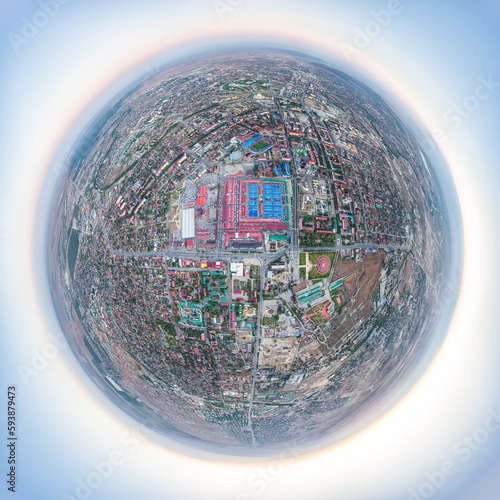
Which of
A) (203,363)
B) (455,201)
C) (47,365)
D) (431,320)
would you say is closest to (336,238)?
(203,363)

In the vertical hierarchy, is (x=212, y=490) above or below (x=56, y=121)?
below

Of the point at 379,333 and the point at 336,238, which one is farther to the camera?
the point at 379,333

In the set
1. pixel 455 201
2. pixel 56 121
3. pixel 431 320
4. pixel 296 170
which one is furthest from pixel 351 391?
pixel 56 121

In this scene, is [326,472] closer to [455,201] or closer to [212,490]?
Answer: [212,490]

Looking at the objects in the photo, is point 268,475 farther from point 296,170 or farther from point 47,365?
point 296,170

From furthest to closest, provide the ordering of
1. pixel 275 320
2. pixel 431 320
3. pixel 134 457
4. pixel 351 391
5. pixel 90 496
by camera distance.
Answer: pixel 134 457 < pixel 90 496 < pixel 431 320 < pixel 351 391 < pixel 275 320

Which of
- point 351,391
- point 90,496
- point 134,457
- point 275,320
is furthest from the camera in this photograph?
point 134,457

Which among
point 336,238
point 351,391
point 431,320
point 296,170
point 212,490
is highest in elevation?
point 296,170
